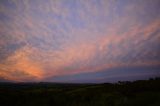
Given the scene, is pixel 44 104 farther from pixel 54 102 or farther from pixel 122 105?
pixel 122 105

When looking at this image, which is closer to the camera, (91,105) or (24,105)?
→ (91,105)

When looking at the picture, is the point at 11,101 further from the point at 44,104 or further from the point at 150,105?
the point at 150,105

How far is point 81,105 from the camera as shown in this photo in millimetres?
23578

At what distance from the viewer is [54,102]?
28094mm

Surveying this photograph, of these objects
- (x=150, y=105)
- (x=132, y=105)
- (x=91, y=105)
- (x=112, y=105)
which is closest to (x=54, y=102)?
(x=91, y=105)

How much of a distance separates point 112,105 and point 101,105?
5.49 feet

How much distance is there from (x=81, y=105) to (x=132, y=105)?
290 inches

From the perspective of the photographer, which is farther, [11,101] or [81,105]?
[11,101]

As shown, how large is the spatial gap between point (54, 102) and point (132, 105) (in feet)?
45.3

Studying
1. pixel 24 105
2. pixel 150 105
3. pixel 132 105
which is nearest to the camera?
pixel 150 105

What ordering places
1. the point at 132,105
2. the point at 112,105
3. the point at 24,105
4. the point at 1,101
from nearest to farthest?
the point at 132,105 → the point at 112,105 → the point at 24,105 → the point at 1,101

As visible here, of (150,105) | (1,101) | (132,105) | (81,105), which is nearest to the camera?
(150,105)

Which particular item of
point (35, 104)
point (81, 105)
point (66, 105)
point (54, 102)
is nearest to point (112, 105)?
point (81, 105)

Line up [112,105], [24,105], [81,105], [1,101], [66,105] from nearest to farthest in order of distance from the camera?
[112,105] → [81,105] → [66,105] → [24,105] → [1,101]
